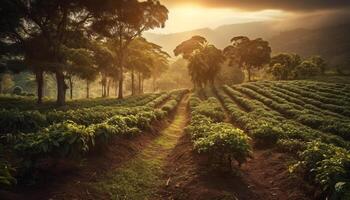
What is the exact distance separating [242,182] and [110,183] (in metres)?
4.64

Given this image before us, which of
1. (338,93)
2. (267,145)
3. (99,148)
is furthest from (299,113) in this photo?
(99,148)

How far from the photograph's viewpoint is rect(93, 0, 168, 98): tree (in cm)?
3904

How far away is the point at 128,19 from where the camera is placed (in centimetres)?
4491

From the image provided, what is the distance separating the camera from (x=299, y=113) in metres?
32.0

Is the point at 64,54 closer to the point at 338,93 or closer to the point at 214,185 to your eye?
the point at 214,185

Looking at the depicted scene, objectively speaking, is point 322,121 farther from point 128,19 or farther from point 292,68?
point 292,68

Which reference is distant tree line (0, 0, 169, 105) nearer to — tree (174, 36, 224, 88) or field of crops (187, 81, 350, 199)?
field of crops (187, 81, 350, 199)

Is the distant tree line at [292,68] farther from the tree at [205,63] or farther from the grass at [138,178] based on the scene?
the grass at [138,178]

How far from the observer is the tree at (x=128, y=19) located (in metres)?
39.0

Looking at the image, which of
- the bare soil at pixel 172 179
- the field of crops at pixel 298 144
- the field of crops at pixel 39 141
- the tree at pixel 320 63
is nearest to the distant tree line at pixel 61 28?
the field of crops at pixel 298 144

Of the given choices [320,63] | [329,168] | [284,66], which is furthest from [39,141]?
[320,63]

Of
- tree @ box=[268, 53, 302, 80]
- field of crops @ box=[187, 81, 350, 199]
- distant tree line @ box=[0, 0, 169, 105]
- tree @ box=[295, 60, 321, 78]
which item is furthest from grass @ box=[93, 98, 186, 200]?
tree @ box=[268, 53, 302, 80]

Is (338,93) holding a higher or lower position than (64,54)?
lower

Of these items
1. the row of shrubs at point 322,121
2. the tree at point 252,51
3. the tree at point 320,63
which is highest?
the tree at point 252,51
